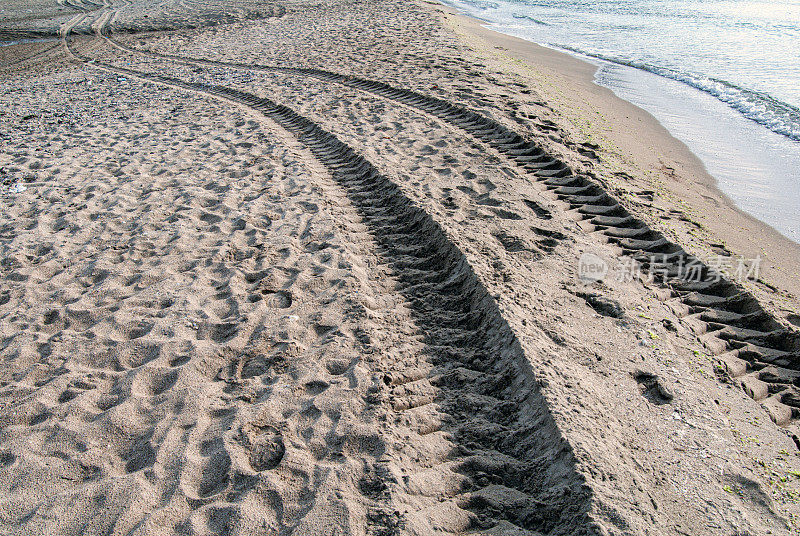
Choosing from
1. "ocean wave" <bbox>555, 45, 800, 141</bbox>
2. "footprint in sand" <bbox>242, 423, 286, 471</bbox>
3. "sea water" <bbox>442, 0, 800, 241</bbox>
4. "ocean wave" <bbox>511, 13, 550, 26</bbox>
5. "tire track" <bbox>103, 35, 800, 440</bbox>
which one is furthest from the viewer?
"ocean wave" <bbox>511, 13, 550, 26</bbox>

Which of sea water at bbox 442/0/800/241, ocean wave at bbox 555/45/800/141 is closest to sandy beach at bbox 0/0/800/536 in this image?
sea water at bbox 442/0/800/241

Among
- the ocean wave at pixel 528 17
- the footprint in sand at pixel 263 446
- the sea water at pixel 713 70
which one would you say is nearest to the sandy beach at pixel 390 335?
the footprint in sand at pixel 263 446

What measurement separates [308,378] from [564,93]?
7.55 metres

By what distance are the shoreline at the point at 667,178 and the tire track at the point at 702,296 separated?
225 mm

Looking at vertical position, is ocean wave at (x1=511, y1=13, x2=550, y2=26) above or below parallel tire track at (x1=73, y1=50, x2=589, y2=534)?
above

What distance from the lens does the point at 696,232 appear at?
442cm

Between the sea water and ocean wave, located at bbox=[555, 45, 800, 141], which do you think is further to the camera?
ocean wave, located at bbox=[555, 45, 800, 141]

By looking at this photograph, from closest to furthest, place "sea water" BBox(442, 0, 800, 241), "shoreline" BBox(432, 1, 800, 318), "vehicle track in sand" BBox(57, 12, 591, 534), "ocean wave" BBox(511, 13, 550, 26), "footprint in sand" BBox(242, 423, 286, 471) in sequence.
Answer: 1. "vehicle track in sand" BBox(57, 12, 591, 534)
2. "footprint in sand" BBox(242, 423, 286, 471)
3. "shoreline" BBox(432, 1, 800, 318)
4. "sea water" BBox(442, 0, 800, 241)
5. "ocean wave" BBox(511, 13, 550, 26)

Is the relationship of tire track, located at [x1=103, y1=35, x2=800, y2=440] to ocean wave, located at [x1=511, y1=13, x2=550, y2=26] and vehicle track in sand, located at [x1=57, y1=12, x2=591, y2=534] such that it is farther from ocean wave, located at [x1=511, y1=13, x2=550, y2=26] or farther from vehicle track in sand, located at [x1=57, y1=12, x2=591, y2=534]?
ocean wave, located at [x1=511, y1=13, x2=550, y2=26]

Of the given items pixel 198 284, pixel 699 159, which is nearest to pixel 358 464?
pixel 198 284

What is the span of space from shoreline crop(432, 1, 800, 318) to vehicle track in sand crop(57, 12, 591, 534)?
2.09m

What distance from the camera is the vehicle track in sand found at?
6.85ft

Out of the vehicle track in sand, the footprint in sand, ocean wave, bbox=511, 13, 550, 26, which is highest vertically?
ocean wave, bbox=511, 13, 550, 26

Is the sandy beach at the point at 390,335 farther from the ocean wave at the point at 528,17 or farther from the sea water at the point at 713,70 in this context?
the ocean wave at the point at 528,17
